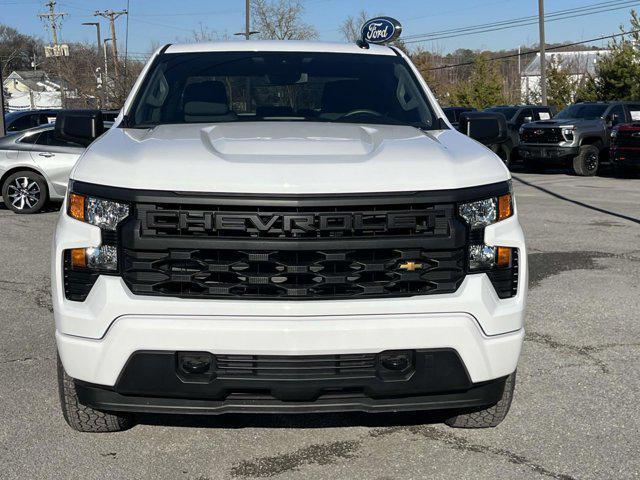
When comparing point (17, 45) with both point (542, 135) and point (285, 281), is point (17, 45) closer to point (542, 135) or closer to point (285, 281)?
point (542, 135)

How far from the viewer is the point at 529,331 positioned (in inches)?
233

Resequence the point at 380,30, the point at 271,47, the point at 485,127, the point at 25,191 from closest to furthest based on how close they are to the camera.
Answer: the point at 485,127 → the point at 271,47 → the point at 380,30 → the point at 25,191

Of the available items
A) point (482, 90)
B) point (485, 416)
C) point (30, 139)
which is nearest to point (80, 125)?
point (485, 416)

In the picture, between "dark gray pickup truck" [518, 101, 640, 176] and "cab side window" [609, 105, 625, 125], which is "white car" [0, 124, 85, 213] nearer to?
"dark gray pickup truck" [518, 101, 640, 176]

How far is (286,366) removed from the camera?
323 centimetres

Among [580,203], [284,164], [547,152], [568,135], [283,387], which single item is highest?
[284,164]

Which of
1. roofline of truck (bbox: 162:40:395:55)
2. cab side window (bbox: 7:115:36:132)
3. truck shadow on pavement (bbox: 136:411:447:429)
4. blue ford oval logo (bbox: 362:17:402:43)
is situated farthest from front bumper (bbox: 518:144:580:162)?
truck shadow on pavement (bbox: 136:411:447:429)

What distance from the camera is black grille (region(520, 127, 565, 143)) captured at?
20141 mm

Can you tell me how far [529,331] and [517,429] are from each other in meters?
1.96

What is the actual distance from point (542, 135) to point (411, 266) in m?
18.0

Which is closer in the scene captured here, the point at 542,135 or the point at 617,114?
the point at 542,135

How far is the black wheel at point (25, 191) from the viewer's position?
523 inches

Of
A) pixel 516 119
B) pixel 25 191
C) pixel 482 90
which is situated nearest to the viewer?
pixel 25 191

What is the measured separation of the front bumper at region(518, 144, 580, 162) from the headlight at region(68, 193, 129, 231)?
1813 centimetres
